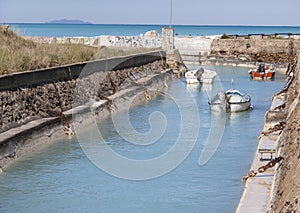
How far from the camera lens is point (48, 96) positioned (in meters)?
17.4

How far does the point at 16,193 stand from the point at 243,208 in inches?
173

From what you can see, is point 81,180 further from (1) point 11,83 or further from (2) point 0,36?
(2) point 0,36

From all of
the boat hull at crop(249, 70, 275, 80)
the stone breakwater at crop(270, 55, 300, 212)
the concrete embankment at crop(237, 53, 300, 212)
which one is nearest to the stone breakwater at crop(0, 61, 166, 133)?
the concrete embankment at crop(237, 53, 300, 212)

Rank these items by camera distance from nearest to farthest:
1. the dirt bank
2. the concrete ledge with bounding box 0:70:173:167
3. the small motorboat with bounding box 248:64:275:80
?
the concrete ledge with bounding box 0:70:173:167, the small motorboat with bounding box 248:64:275:80, the dirt bank

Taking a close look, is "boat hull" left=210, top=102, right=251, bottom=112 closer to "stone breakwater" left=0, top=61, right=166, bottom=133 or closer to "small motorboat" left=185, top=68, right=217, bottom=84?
"stone breakwater" left=0, top=61, right=166, bottom=133

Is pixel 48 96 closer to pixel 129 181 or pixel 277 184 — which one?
pixel 129 181

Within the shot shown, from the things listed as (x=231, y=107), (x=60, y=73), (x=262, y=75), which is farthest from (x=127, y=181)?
(x=262, y=75)

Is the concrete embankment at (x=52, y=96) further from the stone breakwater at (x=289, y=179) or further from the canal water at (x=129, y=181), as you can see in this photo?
the stone breakwater at (x=289, y=179)

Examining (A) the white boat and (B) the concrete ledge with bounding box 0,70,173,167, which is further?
(A) the white boat

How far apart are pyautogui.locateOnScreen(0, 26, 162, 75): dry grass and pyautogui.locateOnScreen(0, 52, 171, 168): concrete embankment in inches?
24.6

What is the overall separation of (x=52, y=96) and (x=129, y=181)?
636 cm

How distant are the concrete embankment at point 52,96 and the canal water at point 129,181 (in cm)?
44

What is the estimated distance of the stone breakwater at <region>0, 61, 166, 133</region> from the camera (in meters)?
14.9

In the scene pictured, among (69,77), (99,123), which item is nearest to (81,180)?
(99,123)
